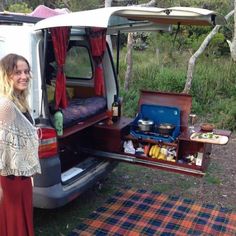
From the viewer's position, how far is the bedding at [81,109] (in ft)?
13.2

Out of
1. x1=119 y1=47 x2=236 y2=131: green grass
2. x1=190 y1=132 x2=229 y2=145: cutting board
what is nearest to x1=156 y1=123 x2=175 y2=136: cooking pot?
x1=190 y1=132 x2=229 y2=145: cutting board

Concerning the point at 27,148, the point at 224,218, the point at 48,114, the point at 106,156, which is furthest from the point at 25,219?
the point at 224,218

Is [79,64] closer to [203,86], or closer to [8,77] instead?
[8,77]

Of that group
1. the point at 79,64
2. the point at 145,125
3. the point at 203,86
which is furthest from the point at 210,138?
the point at 203,86

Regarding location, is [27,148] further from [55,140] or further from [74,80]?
[74,80]

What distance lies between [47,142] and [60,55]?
0.88 m

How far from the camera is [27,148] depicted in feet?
9.08

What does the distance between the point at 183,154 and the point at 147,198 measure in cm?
83

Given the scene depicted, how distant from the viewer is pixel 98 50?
472 cm

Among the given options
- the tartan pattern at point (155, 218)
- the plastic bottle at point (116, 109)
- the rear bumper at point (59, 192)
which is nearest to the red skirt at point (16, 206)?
the rear bumper at point (59, 192)

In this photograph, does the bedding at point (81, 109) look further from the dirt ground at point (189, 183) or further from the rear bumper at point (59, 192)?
the dirt ground at point (189, 183)

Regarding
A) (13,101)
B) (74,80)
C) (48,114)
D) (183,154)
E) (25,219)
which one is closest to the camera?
(13,101)

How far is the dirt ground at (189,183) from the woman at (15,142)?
7.15 ft

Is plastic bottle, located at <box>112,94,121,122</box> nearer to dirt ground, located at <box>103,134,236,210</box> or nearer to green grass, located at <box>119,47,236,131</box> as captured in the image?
dirt ground, located at <box>103,134,236,210</box>
